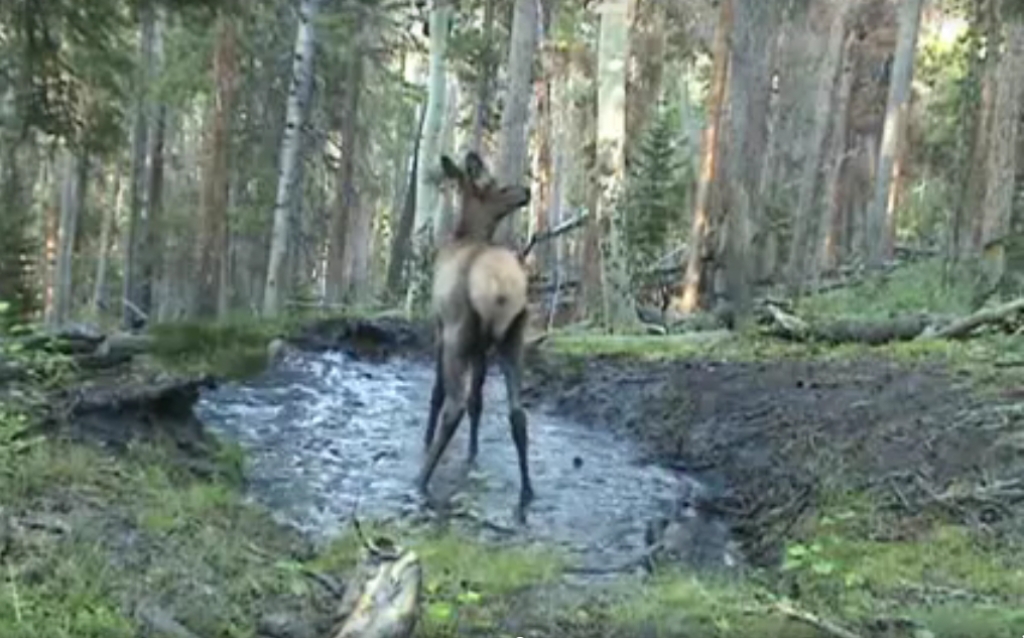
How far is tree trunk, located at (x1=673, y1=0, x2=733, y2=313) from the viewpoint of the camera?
722 inches

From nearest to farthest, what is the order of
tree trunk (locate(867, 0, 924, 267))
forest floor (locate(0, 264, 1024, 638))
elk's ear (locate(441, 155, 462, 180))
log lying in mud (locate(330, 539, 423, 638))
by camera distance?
log lying in mud (locate(330, 539, 423, 638))
forest floor (locate(0, 264, 1024, 638))
elk's ear (locate(441, 155, 462, 180))
tree trunk (locate(867, 0, 924, 267))

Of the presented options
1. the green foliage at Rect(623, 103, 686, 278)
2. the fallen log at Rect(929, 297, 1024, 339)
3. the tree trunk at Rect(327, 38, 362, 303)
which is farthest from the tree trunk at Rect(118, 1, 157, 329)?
the fallen log at Rect(929, 297, 1024, 339)

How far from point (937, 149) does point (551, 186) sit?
10.3 meters

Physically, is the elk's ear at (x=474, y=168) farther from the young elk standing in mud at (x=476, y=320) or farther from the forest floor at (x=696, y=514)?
the forest floor at (x=696, y=514)

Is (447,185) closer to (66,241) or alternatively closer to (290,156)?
(290,156)

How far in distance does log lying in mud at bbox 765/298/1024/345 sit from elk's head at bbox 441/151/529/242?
5.27 m

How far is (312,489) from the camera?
8203 millimetres

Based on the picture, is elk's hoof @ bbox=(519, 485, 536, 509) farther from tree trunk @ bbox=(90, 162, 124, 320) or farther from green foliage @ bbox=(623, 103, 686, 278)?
tree trunk @ bbox=(90, 162, 124, 320)

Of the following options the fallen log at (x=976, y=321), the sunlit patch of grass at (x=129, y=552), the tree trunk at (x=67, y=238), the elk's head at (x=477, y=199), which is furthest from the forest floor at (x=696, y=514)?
the tree trunk at (x=67, y=238)

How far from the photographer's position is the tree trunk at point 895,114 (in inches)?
976

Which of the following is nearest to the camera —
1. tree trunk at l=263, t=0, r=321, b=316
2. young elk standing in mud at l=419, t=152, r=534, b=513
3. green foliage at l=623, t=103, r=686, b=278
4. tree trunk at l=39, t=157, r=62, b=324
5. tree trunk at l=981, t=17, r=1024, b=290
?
young elk standing in mud at l=419, t=152, r=534, b=513

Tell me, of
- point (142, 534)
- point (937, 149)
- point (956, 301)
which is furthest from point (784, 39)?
point (142, 534)

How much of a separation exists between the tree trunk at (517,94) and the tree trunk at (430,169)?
3.72 ft

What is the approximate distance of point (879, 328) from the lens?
13516mm
